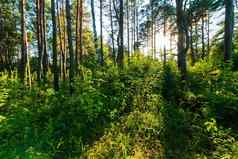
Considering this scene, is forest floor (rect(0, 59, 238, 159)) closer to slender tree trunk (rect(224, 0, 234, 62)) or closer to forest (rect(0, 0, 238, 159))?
forest (rect(0, 0, 238, 159))

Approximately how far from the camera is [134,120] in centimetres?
842

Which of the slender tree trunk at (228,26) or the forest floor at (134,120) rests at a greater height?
the slender tree trunk at (228,26)

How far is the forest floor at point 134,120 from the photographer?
24.4 ft

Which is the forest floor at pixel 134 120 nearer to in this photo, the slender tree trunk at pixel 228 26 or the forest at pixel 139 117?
the forest at pixel 139 117

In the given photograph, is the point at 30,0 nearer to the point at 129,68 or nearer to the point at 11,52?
the point at 11,52

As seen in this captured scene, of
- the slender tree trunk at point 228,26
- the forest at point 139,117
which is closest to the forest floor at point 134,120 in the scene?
the forest at point 139,117

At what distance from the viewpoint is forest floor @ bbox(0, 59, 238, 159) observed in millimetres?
7434


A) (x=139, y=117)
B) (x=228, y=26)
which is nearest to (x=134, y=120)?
(x=139, y=117)

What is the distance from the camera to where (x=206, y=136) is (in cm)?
786

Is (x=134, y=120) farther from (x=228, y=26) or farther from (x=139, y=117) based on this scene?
(x=228, y=26)

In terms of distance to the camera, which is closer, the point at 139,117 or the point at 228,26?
the point at 139,117

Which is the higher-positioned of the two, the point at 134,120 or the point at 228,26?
the point at 228,26

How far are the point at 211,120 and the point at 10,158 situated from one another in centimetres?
494

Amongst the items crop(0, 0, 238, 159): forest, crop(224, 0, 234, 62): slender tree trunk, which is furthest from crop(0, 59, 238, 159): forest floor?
crop(224, 0, 234, 62): slender tree trunk
